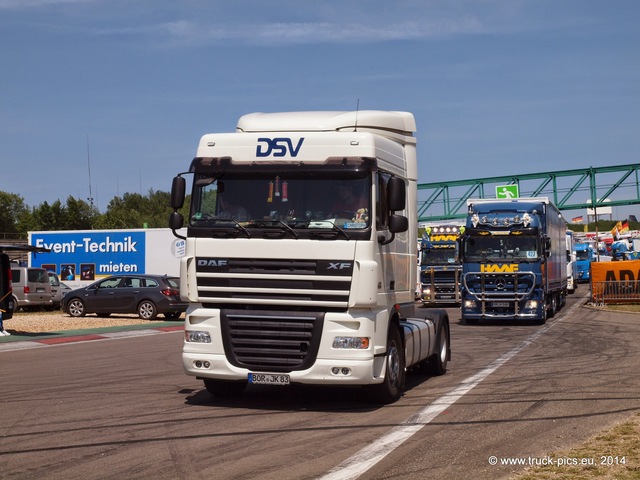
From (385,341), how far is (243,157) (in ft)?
8.79

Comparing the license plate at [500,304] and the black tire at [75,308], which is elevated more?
the license plate at [500,304]

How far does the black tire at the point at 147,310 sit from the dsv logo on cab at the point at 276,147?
21.1 metres

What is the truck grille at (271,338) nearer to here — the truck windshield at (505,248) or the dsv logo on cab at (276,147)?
the dsv logo on cab at (276,147)

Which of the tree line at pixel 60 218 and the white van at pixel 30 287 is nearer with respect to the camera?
the white van at pixel 30 287

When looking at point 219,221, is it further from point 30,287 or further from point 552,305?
point 30,287

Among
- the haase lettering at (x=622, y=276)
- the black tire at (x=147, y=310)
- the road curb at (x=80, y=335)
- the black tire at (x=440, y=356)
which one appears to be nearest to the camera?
the black tire at (x=440, y=356)

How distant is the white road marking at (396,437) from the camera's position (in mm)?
7327

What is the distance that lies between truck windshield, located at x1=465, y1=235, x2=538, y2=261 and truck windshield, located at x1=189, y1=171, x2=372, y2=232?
17.6 meters

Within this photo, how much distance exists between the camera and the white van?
3591 cm

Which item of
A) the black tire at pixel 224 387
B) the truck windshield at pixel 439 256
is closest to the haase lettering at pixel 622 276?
the truck windshield at pixel 439 256

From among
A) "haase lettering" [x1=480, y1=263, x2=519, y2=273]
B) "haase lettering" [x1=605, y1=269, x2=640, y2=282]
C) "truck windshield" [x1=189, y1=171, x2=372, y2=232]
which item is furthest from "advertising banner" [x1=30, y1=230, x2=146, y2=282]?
"truck windshield" [x1=189, y1=171, x2=372, y2=232]

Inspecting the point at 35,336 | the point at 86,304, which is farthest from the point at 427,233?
the point at 35,336

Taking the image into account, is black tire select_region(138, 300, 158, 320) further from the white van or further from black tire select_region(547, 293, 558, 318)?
black tire select_region(547, 293, 558, 318)

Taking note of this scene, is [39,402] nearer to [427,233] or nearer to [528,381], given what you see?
[528,381]
